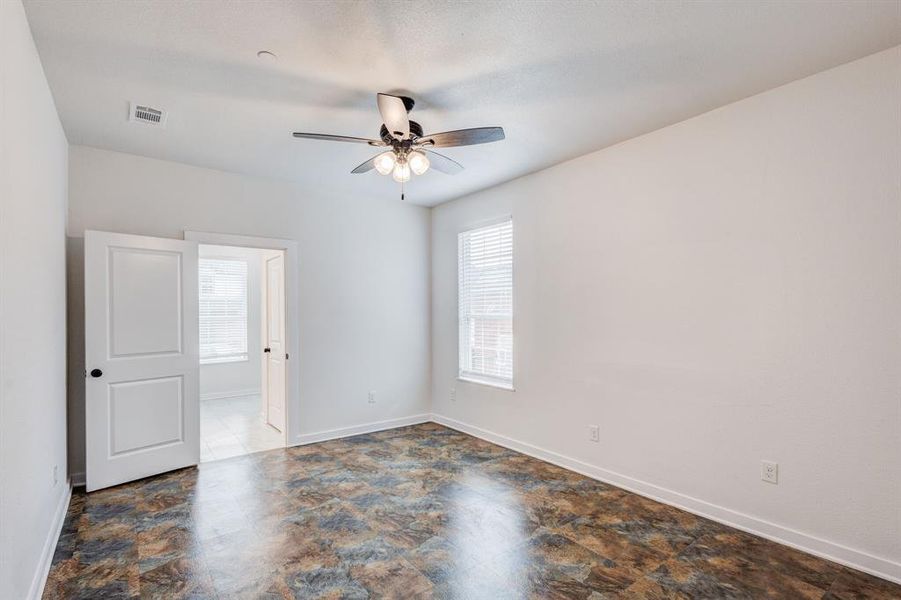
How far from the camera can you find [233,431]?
5211 mm

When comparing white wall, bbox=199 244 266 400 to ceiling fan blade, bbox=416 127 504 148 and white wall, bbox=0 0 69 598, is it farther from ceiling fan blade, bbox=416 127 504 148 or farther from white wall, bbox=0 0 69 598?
ceiling fan blade, bbox=416 127 504 148

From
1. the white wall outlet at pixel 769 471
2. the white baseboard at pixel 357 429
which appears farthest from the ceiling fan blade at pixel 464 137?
the white baseboard at pixel 357 429

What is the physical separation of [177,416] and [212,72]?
9.47ft

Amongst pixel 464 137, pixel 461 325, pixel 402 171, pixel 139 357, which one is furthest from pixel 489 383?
pixel 139 357

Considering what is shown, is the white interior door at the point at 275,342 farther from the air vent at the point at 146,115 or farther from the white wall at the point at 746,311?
the white wall at the point at 746,311

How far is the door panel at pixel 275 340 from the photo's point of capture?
4.76 metres

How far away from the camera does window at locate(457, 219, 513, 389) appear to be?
4.61 metres

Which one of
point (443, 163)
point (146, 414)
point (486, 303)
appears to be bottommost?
point (146, 414)

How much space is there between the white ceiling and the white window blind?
4.22 m

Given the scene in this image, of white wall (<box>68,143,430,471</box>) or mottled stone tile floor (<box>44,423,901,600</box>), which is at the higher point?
white wall (<box>68,143,430,471</box>)

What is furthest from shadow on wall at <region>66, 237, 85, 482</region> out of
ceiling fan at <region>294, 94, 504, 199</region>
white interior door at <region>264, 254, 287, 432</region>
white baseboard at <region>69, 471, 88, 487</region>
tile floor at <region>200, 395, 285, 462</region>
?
ceiling fan at <region>294, 94, 504, 199</region>

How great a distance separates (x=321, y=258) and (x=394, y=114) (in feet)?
8.71

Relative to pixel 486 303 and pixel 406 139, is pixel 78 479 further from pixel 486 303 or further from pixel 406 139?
pixel 486 303

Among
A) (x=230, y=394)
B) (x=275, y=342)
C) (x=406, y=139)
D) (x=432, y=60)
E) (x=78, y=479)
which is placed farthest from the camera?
(x=230, y=394)
